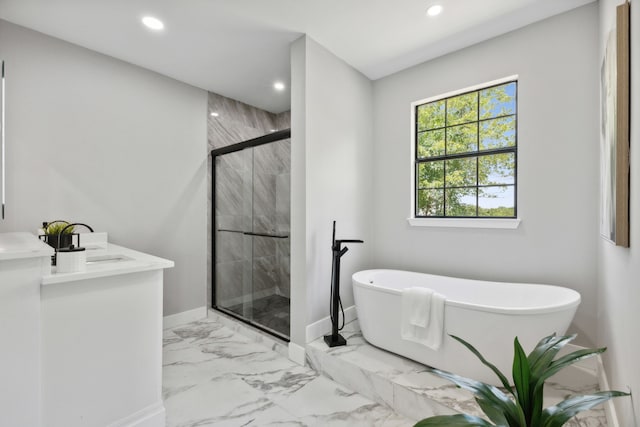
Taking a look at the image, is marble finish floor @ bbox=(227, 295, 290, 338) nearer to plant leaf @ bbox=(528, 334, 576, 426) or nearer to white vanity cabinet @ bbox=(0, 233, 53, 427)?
white vanity cabinet @ bbox=(0, 233, 53, 427)

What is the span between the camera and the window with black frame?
2.67 meters

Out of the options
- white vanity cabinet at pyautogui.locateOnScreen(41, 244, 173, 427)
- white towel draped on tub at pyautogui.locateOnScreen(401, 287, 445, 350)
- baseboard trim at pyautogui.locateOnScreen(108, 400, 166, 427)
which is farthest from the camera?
white towel draped on tub at pyautogui.locateOnScreen(401, 287, 445, 350)

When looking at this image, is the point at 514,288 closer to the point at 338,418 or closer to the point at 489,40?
the point at 338,418

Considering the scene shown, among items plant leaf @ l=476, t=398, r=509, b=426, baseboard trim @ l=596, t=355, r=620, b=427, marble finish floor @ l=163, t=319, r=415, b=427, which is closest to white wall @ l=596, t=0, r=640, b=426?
baseboard trim @ l=596, t=355, r=620, b=427

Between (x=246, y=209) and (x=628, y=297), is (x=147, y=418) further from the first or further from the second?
(x=628, y=297)

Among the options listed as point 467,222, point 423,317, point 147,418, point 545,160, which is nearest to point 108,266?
point 147,418

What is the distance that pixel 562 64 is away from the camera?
2.33 metres

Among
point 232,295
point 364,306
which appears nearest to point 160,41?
point 232,295

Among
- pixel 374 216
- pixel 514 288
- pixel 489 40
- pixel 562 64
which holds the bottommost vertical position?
pixel 514 288

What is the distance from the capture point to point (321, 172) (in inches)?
106

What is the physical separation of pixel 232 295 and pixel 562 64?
3664 mm

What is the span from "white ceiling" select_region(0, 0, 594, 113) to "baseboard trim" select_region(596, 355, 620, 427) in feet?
8.28

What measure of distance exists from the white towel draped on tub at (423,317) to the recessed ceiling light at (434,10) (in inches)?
79.6

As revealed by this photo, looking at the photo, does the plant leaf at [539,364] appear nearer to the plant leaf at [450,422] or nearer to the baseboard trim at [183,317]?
the plant leaf at [450,422]
